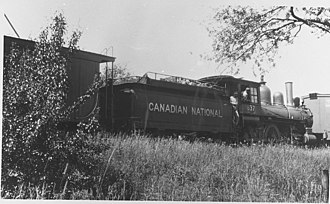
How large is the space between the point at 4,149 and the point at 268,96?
2325 mm

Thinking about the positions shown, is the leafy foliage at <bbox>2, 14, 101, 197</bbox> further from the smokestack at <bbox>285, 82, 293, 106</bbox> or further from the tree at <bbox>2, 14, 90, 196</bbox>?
the smokestack at <bbox>285, 82, 293, 106</bbox>

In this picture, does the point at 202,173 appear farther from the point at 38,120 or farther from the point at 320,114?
the point at 320,114

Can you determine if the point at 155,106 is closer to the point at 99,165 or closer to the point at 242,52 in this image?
the point at 99,165

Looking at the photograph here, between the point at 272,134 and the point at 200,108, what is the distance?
0.90 metres

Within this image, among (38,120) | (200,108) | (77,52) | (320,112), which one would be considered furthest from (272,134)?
(38,120)

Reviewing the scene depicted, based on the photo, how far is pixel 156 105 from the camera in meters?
3.15

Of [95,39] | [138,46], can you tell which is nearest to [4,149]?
[95,39]

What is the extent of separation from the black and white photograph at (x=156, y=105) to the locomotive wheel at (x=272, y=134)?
1 centimetres

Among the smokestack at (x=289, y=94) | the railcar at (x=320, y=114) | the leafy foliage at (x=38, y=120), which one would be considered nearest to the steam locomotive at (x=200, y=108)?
the smokestack at (x=289, y=94)

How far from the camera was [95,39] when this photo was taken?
9.70ft

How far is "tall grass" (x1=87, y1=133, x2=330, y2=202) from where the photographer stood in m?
2.86

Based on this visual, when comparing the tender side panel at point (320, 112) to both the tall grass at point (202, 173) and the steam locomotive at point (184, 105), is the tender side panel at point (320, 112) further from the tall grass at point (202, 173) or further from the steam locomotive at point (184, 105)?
the tall grass at point (202, 173)

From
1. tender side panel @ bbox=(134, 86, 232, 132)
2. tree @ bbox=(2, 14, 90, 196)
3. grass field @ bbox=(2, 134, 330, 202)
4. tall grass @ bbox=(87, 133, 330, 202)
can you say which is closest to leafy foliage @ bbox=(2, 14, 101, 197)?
tree @ bbox=(2, 14, 90, 196)

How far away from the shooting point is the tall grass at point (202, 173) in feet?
9.38
